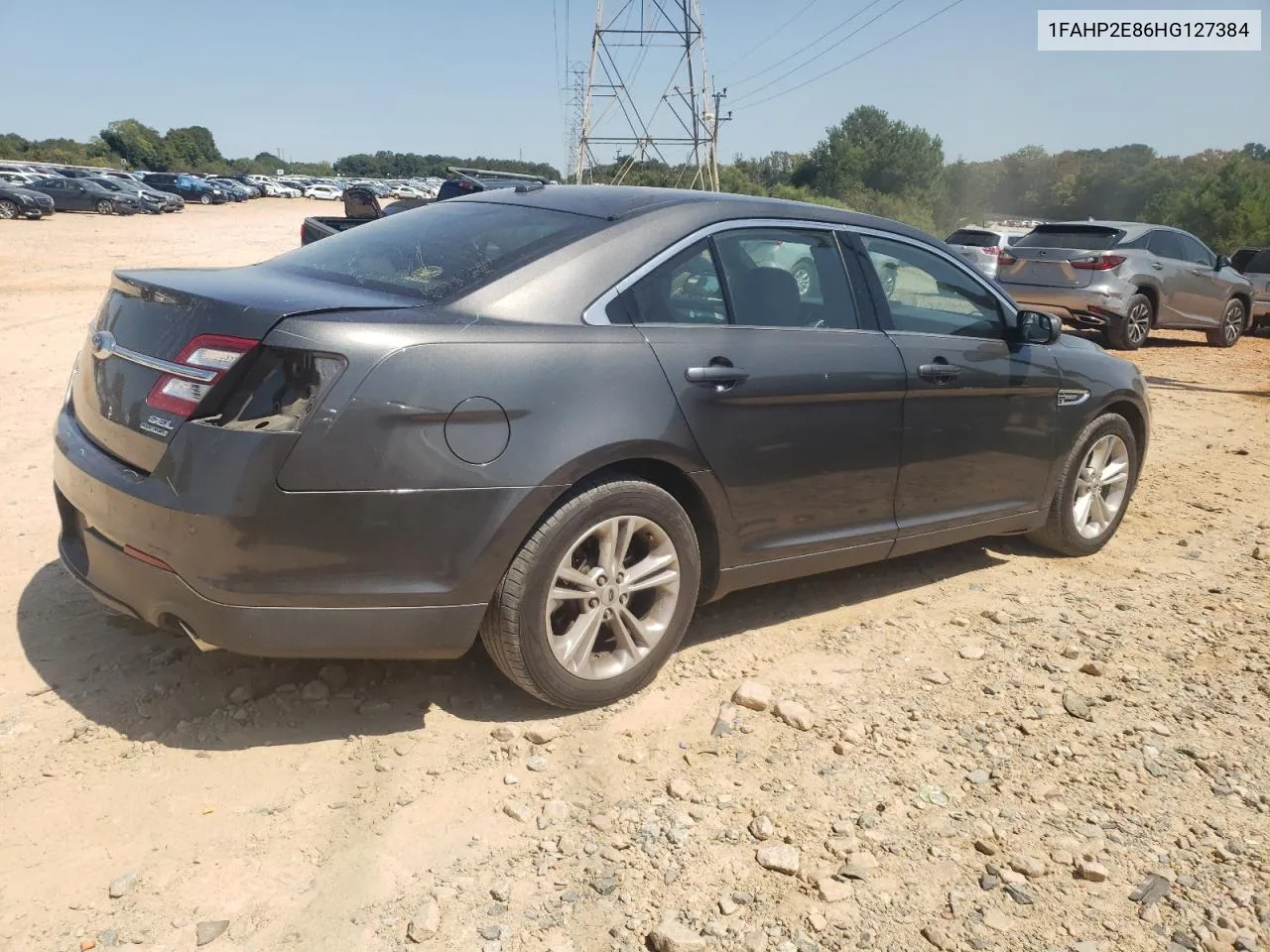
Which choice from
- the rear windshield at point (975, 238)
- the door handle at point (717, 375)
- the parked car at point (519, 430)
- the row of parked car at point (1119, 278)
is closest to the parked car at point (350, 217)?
the parked car at point (519, 430)

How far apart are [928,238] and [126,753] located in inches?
139

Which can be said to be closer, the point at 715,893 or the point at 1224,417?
the point at 715,893

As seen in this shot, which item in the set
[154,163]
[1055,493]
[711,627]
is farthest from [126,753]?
[154,163]

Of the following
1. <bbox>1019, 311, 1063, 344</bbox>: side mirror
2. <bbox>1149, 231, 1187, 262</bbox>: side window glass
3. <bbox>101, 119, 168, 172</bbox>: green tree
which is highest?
<bbox>101, 119, 168, 172</bbox>: green tree

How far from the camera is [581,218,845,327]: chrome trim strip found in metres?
3.32

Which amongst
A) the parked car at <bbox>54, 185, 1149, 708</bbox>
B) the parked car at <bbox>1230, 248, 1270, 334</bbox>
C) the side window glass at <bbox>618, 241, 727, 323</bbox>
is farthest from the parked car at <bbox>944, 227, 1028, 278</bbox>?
the side window glass at <bbox>618, 241, 727, 323</bbox>

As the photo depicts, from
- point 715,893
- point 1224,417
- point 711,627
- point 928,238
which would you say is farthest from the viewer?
point 1224,417

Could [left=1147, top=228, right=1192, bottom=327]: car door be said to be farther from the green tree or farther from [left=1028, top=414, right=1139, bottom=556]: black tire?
the green tree

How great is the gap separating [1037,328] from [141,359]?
140 inches

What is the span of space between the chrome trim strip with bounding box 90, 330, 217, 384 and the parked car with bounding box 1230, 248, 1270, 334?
695 inches

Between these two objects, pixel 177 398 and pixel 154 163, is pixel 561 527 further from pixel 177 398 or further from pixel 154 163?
pixel 154 163

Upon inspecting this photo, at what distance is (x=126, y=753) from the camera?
10.1ft

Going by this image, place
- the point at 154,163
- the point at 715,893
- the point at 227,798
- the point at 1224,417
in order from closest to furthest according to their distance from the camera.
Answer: the point at 715,893
the point at 227,798
the point at 1224,417
the point at 154,163

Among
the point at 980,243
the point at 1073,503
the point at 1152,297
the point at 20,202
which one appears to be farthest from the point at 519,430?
the point at 20,202
